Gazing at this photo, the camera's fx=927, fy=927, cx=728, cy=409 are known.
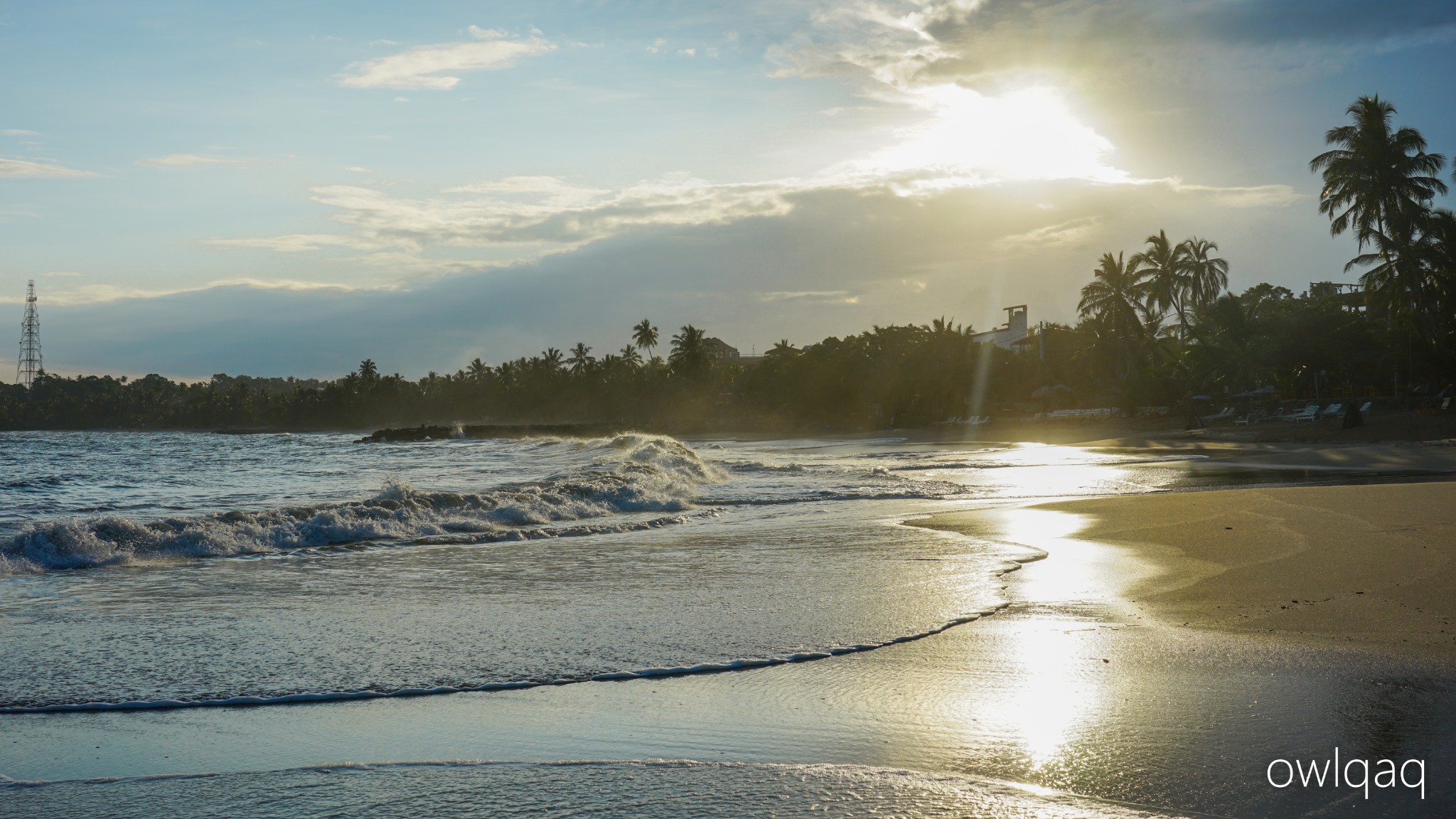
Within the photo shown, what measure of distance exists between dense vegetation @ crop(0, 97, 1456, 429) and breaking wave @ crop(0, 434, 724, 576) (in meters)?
36.1

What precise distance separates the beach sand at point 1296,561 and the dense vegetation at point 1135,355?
30900 millimetres

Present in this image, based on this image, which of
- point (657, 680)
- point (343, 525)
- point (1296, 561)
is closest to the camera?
point (657, 680)

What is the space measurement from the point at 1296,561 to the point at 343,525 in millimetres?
9886

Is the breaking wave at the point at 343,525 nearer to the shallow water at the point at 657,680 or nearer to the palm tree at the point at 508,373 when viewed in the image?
the shallow water at the point at 657,680

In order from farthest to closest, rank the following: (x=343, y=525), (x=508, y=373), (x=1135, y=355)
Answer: (x=508, y=373) < (x=1135, y=355) < (x=343, y=525)

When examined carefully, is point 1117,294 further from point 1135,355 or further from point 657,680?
point 657,680

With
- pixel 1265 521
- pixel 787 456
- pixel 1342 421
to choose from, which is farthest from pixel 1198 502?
pixel 1342 421

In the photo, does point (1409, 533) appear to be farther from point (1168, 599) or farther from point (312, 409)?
Result: point (312, 409)

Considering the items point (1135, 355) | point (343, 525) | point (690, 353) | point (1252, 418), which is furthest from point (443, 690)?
point (690, 353)

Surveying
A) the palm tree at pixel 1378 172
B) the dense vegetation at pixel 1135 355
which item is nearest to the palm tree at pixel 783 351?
the dense vegetation at pixel 1135 355

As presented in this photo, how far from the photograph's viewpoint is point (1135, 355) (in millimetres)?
55688

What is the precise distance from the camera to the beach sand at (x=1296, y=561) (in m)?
5.33

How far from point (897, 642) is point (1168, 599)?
2.33 m

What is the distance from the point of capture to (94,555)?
885 centimetres
